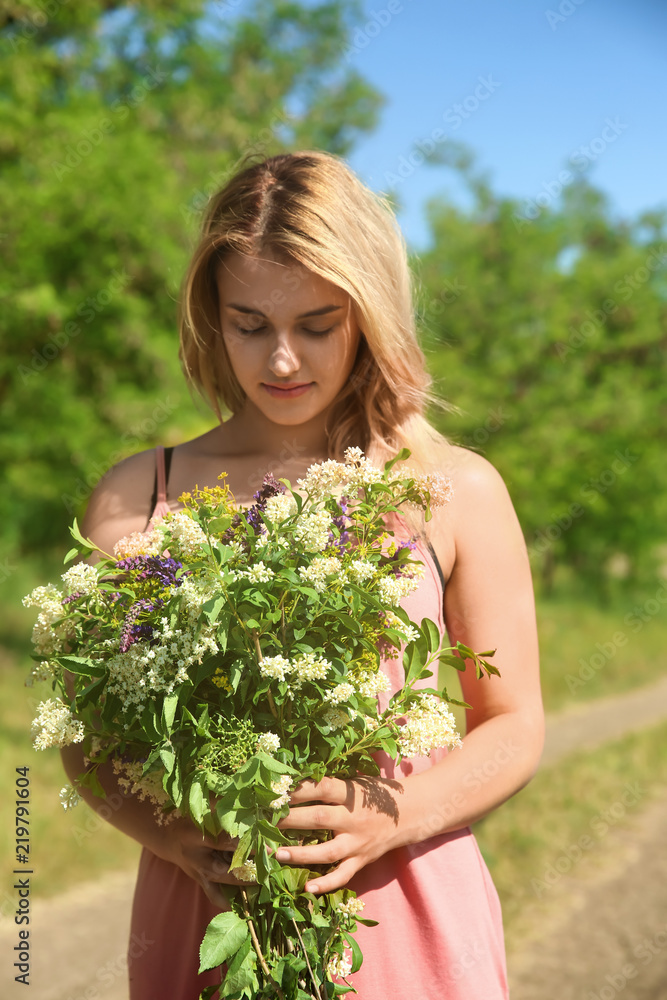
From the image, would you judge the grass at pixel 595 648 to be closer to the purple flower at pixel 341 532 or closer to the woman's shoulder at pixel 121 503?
the woman's shoulder at pixel 121 503

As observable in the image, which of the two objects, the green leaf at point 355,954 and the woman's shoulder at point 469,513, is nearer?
the green leaf at point 355,954

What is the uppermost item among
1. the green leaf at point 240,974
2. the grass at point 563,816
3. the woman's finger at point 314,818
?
the woman's finger at point 314,818

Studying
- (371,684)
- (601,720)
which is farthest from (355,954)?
(601,720)

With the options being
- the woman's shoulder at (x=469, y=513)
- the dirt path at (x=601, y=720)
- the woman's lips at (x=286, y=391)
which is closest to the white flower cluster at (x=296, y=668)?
the woman's shoulder at (x=469, y=513)

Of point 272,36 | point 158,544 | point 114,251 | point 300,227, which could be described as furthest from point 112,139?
point 272,36

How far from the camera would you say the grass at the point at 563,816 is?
6340 millimetres

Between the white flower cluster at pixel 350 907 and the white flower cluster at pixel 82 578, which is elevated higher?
the white flower cluster at pixel 82 578

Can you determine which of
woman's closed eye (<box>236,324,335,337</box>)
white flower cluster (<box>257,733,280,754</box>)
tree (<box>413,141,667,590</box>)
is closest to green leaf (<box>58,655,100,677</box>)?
white flower cluster (<box>257,733,280,754</box>)

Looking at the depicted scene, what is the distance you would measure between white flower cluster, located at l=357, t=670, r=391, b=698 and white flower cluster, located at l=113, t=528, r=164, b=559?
16.8 inches

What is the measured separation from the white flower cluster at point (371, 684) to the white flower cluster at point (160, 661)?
0.28m

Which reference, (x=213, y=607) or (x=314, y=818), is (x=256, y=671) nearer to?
(x=213, y=607)

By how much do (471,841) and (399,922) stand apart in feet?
0.84

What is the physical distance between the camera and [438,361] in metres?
13.5

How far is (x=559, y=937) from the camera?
569 centimetres
